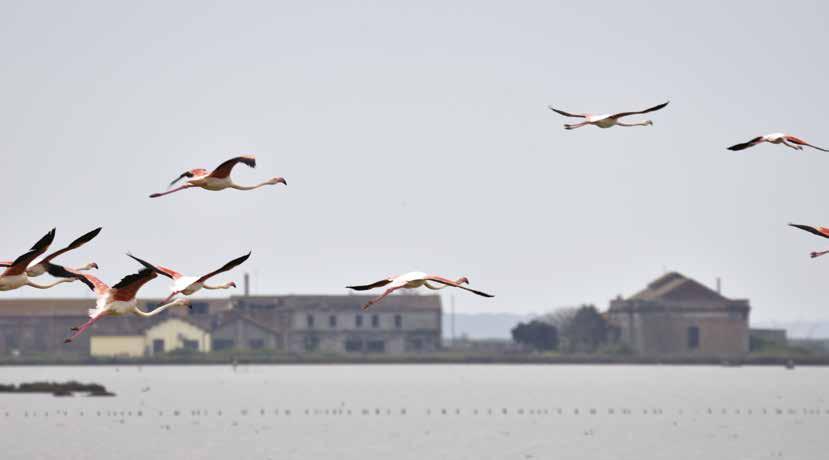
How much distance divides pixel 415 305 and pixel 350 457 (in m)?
115

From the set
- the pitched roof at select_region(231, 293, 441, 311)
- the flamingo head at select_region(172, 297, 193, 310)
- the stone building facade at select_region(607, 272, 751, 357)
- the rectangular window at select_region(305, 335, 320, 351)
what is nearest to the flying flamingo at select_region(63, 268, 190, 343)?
the flamingo head at select_region(172, 297, 193, 310)

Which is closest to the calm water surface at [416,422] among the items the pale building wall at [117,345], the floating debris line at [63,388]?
the floating debris line at [63,388]

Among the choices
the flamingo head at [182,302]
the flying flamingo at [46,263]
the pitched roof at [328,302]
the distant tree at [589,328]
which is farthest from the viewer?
the distant tree at [589,328]

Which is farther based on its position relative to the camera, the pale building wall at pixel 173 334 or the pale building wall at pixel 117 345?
the pale building wall at pixel 117 345

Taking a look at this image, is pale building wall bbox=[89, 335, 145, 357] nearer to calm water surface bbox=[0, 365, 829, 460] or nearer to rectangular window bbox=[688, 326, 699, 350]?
calm water surface bbox=[0, 365, 829, 460]

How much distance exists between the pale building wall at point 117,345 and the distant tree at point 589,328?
2045 inches

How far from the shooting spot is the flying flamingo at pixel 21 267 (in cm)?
2030

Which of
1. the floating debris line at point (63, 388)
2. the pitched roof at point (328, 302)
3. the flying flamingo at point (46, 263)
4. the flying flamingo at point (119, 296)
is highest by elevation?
the pitched roof at point (328, 302)

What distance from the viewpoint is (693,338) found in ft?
575

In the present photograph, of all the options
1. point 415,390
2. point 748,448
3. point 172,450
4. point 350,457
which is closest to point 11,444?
point 172,450

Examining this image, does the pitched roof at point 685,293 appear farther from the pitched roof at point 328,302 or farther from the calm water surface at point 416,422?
the pitched roof at point 328,302

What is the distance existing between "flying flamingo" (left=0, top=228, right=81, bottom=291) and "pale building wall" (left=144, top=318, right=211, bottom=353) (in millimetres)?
161073

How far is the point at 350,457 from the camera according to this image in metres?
69.6

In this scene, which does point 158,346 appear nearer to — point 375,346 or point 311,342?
point 311,342
